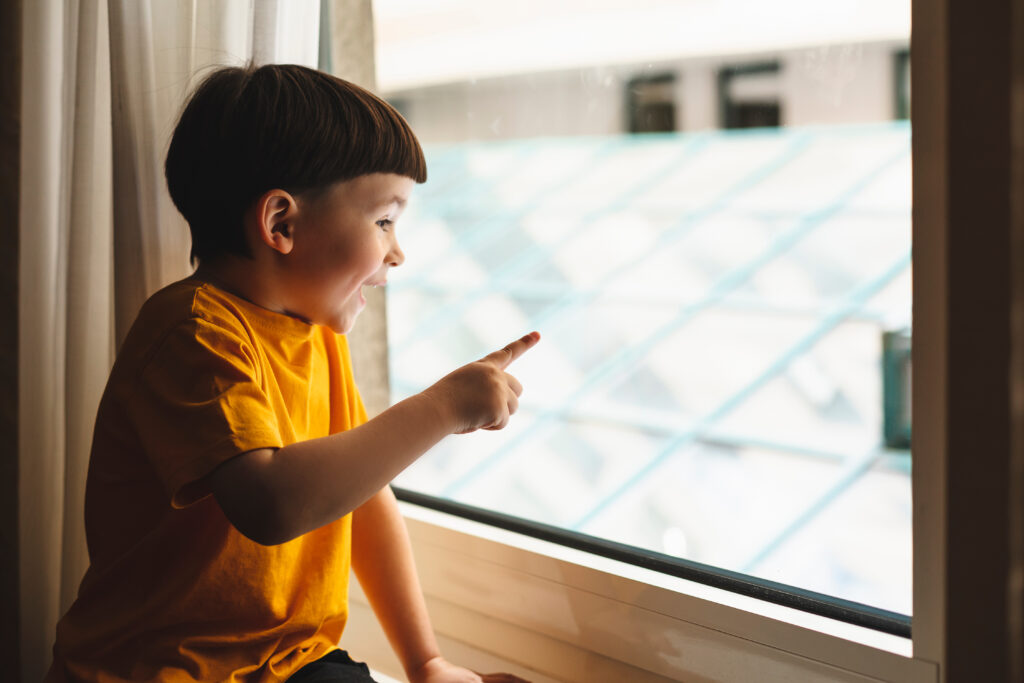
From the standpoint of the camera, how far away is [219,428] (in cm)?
54

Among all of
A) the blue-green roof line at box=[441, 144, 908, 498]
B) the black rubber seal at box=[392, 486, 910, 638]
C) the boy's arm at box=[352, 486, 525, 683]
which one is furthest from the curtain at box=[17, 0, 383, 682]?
the blue-green roof line at box=[441, 144, 908, 498]

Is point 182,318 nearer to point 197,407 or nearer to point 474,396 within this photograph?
point 197,407

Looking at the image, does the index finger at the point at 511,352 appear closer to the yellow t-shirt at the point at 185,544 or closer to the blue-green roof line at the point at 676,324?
the yellow t-shirt at the point at 185,544

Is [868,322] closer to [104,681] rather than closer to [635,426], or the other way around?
[635,426]

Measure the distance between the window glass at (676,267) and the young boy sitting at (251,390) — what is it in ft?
1.01

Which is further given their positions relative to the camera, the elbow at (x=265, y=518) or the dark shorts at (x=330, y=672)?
the dark shorts at (x=330, y=672)

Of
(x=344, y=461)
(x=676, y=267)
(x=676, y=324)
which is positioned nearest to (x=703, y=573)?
(x=344, y=461)

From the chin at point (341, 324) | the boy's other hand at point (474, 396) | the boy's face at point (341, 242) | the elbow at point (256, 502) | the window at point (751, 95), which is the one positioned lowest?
the elbow at point (256, 502)

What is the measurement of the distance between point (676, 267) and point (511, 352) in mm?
2297

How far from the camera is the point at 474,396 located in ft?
1.99

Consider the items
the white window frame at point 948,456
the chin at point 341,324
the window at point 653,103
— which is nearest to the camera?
the white window frame at point 948,456

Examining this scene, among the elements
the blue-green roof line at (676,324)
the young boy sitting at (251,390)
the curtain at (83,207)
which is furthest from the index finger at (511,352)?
the blue-green roof line at (676,324)

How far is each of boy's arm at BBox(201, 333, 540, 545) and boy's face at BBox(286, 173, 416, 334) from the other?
133 millimetres

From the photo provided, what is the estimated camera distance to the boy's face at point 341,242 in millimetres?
646
